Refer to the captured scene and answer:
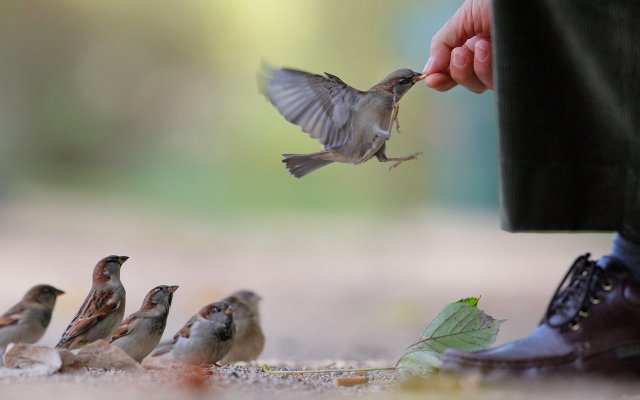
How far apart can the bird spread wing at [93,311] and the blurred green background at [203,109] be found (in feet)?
32.8

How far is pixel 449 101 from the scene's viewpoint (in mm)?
13516

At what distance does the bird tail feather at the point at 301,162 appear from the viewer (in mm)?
2672

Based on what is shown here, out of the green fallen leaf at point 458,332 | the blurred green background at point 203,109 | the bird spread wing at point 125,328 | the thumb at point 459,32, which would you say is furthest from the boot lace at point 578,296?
the blurred green background at point 203,109

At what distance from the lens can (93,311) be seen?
116 inches

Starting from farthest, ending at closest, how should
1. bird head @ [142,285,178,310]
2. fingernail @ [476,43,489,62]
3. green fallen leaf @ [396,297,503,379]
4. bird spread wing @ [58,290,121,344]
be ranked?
fingernail @ [476,43,489,62] < bird head @ [142,285,178,310] < bird spread wing @ [58,290,121,344] < green fallen leaf @ [396,297,503,379]

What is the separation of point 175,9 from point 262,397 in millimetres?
16404

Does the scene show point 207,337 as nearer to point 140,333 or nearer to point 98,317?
point 140,333

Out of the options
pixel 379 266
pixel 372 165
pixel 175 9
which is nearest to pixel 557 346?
pixel 379 266

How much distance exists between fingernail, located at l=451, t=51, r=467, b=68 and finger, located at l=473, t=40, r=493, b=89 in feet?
0.12

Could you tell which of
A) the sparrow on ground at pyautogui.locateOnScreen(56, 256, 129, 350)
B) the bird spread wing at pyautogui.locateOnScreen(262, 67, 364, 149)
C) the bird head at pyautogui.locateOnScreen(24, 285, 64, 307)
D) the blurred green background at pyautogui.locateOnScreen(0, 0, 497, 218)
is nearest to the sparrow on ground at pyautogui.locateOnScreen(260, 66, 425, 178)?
the bird spread wing at pyautogui.locateOnScreen(262, 67, 364, 149)

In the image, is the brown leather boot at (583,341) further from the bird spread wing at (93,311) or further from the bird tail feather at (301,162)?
the bird spread wing at (93,311)

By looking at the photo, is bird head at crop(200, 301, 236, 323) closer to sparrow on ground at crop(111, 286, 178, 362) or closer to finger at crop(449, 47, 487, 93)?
sparrow on ground at crop(111, 286, 178, 362)

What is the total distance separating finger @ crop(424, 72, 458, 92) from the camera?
3238 millimetres

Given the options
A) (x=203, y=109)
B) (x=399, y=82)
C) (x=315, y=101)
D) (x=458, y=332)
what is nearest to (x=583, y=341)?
(x=458, y=332)
